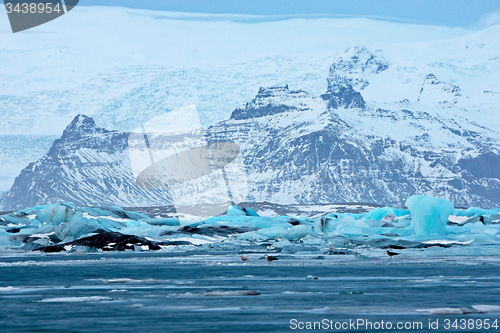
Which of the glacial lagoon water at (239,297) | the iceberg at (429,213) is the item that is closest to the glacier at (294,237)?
the iceberg at (429,213)

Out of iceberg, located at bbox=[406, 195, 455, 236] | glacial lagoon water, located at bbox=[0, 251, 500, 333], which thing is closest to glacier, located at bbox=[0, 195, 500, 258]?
iceberg, located at bbox=[406, 195, 455, 236]

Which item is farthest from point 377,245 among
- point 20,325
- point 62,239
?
point 20,325

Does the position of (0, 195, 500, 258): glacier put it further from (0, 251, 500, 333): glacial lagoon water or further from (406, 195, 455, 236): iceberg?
(0, 251, 500, 333): glacial lagoon water

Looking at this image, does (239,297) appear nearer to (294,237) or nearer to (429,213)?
(429,213)

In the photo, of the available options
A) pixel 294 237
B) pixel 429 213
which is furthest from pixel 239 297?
pixel 294 237

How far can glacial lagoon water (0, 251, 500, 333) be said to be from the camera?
28.0ft

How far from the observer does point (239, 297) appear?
11.5m

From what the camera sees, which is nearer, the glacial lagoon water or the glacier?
the glacial lagoon water

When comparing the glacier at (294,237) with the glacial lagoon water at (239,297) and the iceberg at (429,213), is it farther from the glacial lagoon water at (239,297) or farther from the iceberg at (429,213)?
the glacial lagoon water at (239,297)

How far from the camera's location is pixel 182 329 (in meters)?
8.05

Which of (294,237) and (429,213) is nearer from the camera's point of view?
(429,213)

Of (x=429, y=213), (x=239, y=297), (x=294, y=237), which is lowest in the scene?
(x=294, y=237)

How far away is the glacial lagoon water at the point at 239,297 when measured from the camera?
28.0 ft

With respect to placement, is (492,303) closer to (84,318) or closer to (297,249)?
(84,318)
